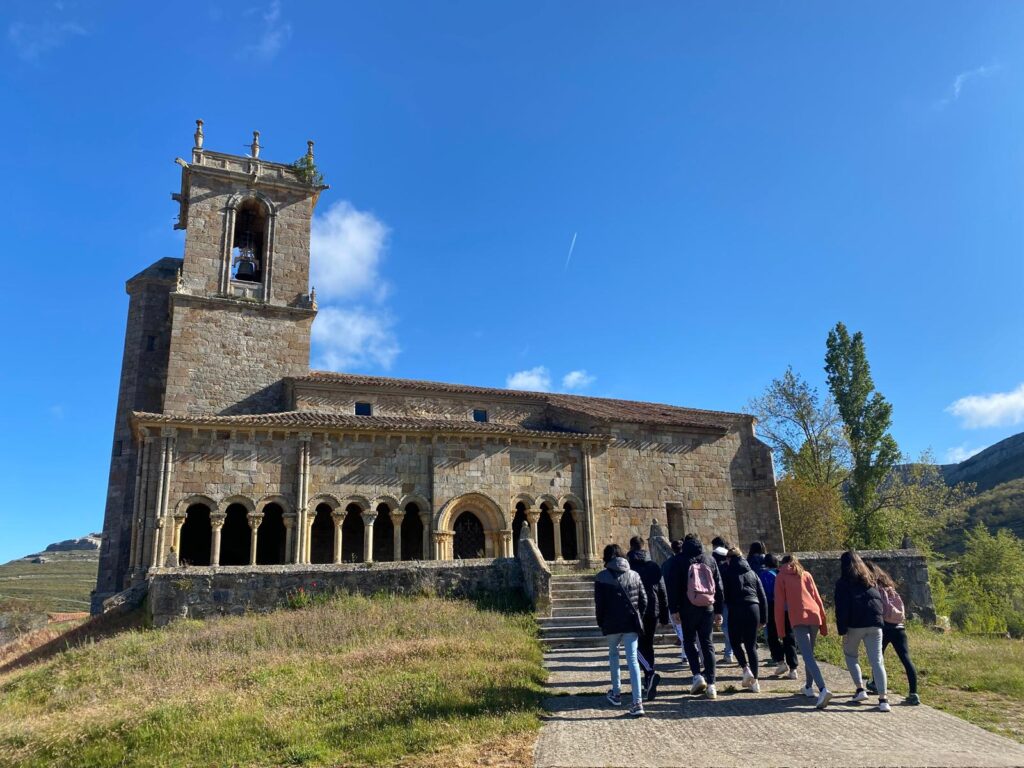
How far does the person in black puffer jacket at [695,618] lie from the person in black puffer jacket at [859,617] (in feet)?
4.62

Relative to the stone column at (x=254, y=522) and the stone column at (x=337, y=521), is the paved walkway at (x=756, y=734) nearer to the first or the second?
the stone column at (x=337, y=521)

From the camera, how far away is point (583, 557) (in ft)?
74.6

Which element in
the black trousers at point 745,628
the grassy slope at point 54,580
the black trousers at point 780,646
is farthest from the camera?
the grassy slope at point 54,580

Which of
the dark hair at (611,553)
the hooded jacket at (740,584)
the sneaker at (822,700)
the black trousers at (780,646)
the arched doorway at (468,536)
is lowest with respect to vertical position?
the sneaker at (822,700)

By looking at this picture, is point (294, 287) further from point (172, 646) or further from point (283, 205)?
point (172, 646)

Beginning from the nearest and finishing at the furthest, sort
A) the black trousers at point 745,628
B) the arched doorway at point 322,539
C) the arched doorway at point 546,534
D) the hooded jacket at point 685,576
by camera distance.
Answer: the hooded jacket at point 685,576 < the black trousers at point 745,628 < the arched doorway at point 322,539 < the arched doorway at point 546,534

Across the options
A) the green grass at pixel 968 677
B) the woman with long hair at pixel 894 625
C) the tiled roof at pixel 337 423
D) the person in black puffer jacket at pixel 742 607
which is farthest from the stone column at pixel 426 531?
the woman with long hair at pixel 894 625

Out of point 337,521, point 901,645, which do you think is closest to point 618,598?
point 901,645

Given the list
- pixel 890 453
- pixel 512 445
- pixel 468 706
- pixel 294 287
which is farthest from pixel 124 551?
pixel 890 453

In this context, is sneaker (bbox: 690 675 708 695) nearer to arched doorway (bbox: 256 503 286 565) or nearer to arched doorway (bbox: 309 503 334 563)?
arched doorway (bbox: 309 503 334 563)

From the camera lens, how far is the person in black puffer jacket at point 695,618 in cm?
783

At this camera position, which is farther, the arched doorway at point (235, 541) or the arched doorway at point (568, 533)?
the arched doorway at point (568, 533)

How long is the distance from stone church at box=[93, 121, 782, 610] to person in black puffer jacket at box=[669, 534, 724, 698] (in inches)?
537

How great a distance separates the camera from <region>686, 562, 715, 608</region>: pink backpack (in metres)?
7.86
